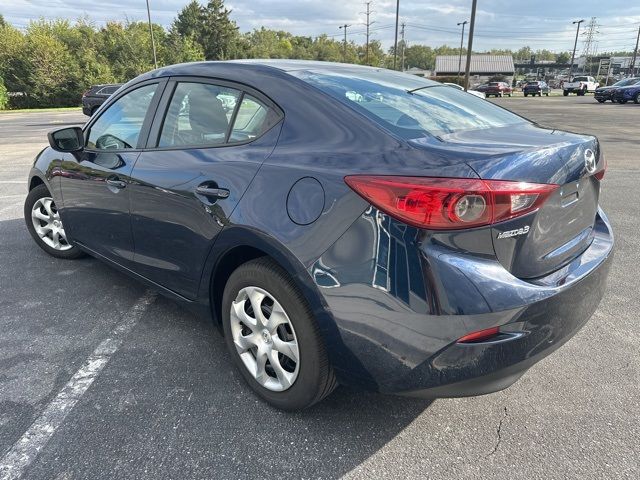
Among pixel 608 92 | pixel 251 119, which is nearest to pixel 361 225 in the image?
pixel 251 119

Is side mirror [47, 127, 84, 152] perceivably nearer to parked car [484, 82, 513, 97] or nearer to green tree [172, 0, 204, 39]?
parked car [484, 82, 513, 97]

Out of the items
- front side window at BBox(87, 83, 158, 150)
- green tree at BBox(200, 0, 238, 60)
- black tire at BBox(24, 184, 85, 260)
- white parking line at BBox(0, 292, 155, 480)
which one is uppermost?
green tree at BBox(200, 0, 238, 60)

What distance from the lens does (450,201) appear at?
68.4 inches

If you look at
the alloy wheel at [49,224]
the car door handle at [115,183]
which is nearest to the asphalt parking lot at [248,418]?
the car door handle at [115,183]

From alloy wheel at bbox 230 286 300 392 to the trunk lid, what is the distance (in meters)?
0.98

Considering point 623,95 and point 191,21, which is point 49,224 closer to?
point 623,95

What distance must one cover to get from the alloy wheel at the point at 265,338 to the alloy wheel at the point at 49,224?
248 cm

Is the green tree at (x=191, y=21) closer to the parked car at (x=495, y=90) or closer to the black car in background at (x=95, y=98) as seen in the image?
the parked car at (x=495, y=90)

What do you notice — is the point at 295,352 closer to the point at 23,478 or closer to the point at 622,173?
the point at 23,478

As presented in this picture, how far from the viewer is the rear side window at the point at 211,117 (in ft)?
7.92

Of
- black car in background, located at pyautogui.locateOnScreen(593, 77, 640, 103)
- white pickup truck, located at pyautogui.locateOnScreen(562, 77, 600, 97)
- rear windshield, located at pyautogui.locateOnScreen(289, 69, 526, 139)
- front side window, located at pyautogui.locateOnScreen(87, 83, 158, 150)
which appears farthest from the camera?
white pickup truck, located at pyautogui.locateOnScreen(562, 77, 600, 97)

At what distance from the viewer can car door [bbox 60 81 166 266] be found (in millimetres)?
3051

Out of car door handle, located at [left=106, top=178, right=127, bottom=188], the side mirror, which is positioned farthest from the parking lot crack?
the side mirror

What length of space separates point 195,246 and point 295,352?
2.66 feet
